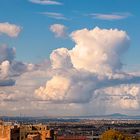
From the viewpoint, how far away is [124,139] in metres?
174

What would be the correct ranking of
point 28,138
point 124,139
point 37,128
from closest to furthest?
1. point 28,138
2. point 37,128
3. point 124,139

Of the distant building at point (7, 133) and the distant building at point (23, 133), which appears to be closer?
the distant building at point (7, 133)

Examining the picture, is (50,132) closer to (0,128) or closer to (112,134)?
(0,128)

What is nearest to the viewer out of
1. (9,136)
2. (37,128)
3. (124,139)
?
(9,136)

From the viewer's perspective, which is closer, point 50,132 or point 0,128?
point 0,128

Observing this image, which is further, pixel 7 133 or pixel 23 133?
pixel 23 133

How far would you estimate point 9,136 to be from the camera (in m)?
82.5

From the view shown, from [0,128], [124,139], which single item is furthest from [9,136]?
[124,139]

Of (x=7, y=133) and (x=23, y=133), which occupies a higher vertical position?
(x=23, y=133)

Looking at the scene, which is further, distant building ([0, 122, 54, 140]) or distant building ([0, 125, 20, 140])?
distant building ([0, 122, 54, 140])

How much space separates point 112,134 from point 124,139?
6.35 metres

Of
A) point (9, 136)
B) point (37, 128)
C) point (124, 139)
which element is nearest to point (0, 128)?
point (9, 136)

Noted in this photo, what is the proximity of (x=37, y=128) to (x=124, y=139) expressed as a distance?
229 feet

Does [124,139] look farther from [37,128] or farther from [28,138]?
[28,138]
